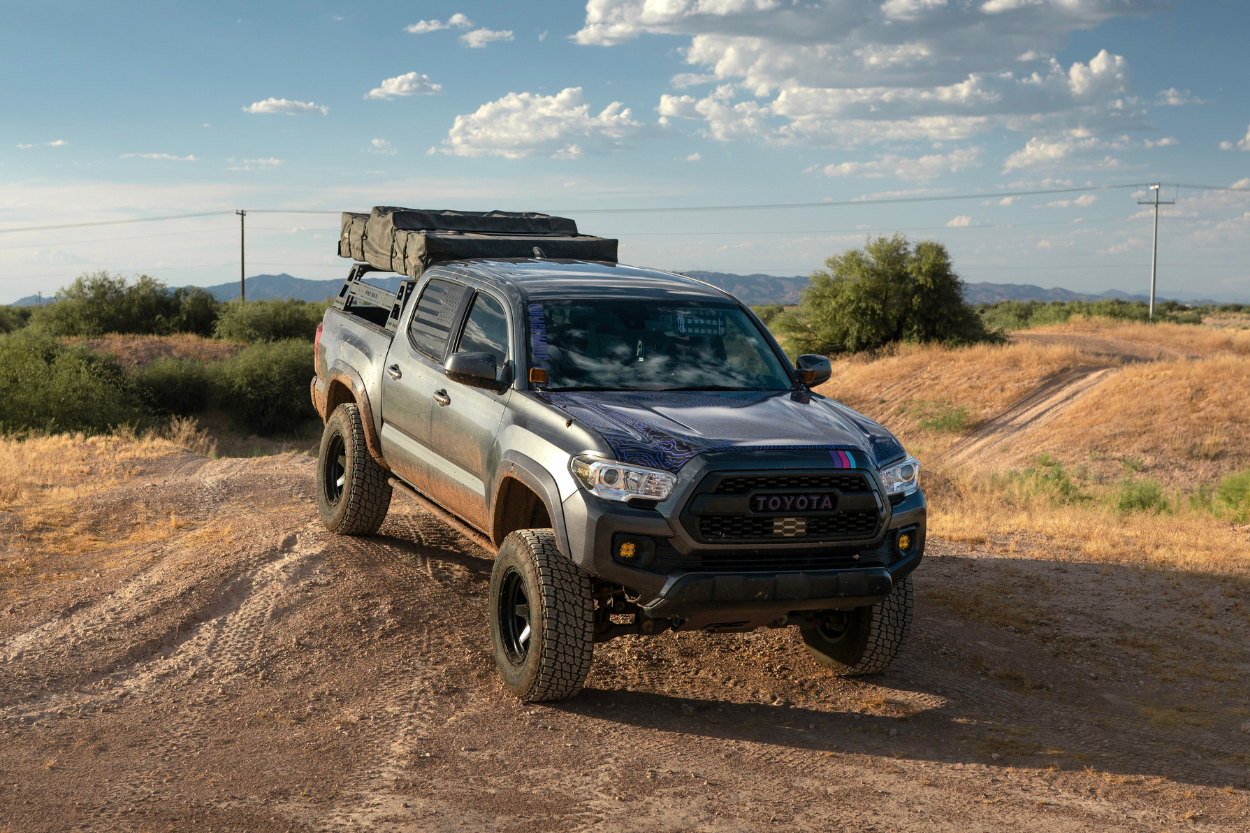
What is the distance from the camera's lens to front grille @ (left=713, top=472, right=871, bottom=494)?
4629mm

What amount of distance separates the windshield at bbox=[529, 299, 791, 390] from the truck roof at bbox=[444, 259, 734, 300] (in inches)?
3.1

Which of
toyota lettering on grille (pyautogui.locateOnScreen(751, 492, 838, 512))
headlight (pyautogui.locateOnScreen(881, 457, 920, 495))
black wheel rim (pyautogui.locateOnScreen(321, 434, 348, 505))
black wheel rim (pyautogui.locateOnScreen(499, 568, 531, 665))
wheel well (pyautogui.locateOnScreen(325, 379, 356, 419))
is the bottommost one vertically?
black wheel rim (pyautogui.locateOnScreen(499, 568, 531, 665))

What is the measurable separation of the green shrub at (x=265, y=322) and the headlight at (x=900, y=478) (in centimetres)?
4991

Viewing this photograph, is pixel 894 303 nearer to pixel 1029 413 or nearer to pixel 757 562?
pixel 1029 413

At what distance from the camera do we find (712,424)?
4.94 m

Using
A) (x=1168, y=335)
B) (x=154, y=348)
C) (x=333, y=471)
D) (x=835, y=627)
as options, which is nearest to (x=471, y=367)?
(x=835, y=627)

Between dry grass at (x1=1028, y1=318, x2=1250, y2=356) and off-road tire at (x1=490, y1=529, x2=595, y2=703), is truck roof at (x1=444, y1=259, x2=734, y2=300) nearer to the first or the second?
off-road tire at (x1=490, y1=529, x2=595, y2=703)

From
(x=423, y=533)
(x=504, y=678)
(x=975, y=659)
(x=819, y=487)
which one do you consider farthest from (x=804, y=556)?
(x=423, y=533)

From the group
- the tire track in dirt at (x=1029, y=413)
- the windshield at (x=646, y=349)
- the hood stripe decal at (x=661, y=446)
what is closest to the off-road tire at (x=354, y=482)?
the windshield at (x=646, y=349)

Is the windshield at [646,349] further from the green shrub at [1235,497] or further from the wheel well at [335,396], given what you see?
the green shrub at [1235,497]

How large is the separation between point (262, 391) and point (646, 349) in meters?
36.6

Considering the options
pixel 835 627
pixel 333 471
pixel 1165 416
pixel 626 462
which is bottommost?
pixel 835 627

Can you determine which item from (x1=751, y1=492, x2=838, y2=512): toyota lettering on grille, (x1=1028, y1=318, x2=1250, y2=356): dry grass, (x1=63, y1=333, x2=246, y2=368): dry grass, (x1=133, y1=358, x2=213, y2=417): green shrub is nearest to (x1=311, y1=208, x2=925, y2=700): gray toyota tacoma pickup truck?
(x1=751, y1=492, x2=838, y2=512): toyota lettering on grille

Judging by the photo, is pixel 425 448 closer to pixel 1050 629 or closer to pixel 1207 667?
pixel 1050 629
